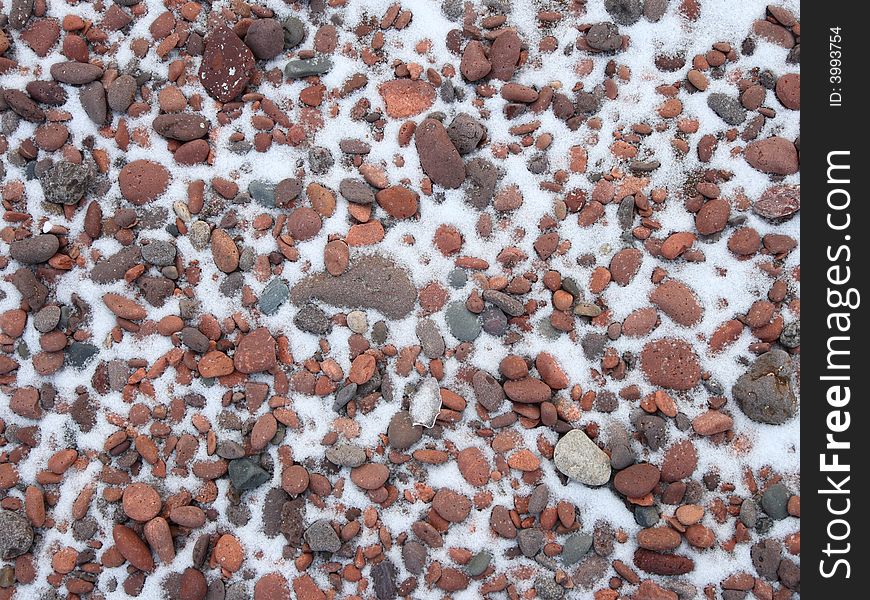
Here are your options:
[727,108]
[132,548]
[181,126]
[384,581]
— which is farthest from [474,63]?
[132,548]

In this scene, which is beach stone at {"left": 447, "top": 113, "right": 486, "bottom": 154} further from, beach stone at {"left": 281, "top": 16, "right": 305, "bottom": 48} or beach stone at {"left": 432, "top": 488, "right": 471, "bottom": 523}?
beach stone at {"left": 432, "top": 488, "right": 471, "bottom": 523}

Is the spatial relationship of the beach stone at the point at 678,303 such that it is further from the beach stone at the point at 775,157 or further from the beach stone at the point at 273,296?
the beach stone at the point at 273,296

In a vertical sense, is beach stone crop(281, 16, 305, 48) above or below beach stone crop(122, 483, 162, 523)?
above

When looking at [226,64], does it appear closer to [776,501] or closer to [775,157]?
[775,157]

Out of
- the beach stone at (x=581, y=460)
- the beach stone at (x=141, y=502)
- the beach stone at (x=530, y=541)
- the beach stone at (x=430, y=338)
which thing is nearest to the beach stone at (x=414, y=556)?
the beach stone at (x=530, y=541)

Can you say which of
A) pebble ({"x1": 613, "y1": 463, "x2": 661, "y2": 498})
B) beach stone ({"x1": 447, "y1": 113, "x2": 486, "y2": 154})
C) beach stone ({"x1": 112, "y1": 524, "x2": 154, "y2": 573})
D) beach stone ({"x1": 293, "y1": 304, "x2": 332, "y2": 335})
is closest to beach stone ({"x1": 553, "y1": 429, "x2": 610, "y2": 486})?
pebble ({"x1": 613, "y1": 463, "x2": 661, "y2": 498})

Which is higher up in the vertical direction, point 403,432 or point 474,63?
point 474,63

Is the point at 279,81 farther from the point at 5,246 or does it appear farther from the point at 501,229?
the point at 5,246
